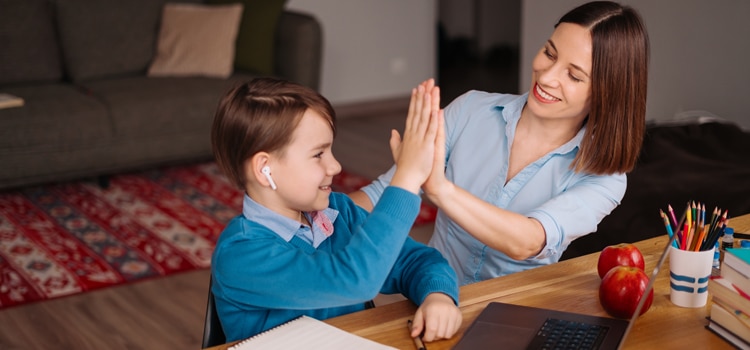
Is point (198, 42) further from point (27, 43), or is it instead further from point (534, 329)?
point (534, 329)

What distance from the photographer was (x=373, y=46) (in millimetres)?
5770

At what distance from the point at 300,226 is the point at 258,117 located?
0.20m

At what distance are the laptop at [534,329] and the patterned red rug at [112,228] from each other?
83.0 inches

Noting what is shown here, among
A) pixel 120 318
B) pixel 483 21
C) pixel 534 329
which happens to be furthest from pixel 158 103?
pixel 534 329

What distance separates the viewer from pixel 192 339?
2.62 metres

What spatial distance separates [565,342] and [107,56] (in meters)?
3.88

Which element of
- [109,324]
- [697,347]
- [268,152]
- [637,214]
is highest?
[268,152]

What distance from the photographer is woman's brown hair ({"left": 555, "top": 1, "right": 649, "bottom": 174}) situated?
5.13 feet

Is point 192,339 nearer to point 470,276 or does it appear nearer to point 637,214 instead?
point 470,276

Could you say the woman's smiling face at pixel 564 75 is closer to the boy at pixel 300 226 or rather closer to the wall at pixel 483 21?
the boy at pixel 300 226

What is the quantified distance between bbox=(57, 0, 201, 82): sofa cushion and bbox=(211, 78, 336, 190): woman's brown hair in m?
3.43

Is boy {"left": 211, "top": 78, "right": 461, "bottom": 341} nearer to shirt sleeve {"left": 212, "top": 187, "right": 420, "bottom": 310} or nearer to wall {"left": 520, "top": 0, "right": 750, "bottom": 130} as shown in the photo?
shirt sleeve {"left": 212, "top": 187, "right": 420, "bottom": 310}

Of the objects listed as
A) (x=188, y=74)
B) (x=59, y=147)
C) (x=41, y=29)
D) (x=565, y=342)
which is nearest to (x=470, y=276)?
(x=565, y=342)

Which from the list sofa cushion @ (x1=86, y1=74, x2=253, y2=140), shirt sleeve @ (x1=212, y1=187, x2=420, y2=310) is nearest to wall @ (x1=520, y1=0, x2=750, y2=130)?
sofa cushion @ (x1=86, y1=74, x2=253, y2=140)
